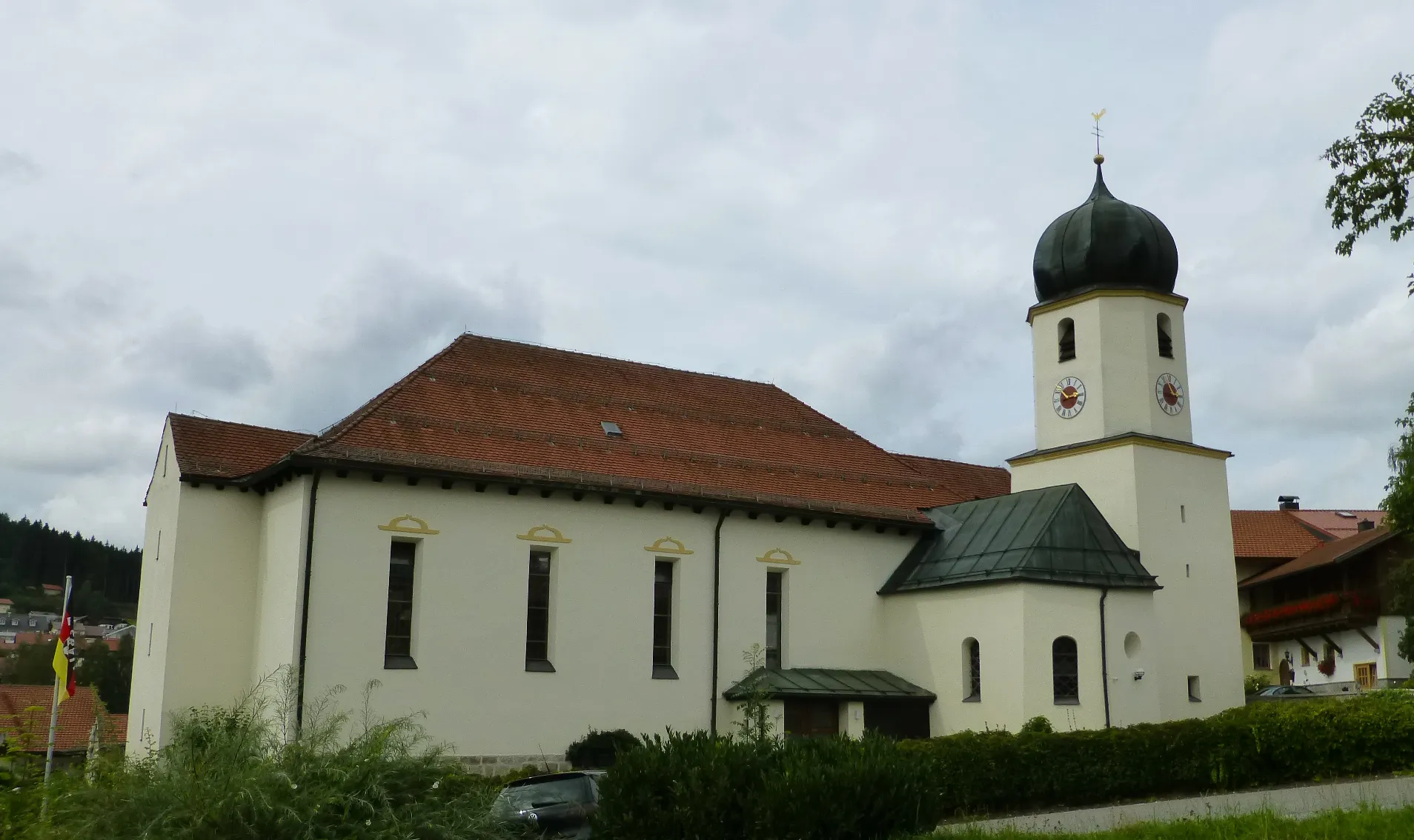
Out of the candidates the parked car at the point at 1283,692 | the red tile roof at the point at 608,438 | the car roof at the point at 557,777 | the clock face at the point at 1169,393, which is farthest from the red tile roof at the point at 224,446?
the parked car at the point at 1283,692

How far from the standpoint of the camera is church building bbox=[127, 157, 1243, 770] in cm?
2277

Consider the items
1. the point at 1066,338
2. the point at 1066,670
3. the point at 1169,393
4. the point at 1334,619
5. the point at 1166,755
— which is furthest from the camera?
the point at 1334,619

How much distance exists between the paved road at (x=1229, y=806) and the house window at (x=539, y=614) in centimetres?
972

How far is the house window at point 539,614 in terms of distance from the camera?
941 inches

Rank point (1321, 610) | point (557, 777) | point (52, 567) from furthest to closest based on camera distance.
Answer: point (52, 567) < point (1321, 610) < point (557, 777)

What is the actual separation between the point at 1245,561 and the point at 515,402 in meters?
40.5

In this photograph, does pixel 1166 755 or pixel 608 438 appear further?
pixel 608 438

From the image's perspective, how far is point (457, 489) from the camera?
76.8ft

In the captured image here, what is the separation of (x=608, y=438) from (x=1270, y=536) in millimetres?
41082

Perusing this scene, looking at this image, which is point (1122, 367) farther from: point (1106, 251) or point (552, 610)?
point (552, 610)

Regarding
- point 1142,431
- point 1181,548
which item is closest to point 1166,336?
point 1142,431

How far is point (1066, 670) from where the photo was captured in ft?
82.2

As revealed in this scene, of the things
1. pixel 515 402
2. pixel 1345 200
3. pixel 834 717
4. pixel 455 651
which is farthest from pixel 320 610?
pixel 1345 200

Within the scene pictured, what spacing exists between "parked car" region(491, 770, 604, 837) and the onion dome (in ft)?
60.1
